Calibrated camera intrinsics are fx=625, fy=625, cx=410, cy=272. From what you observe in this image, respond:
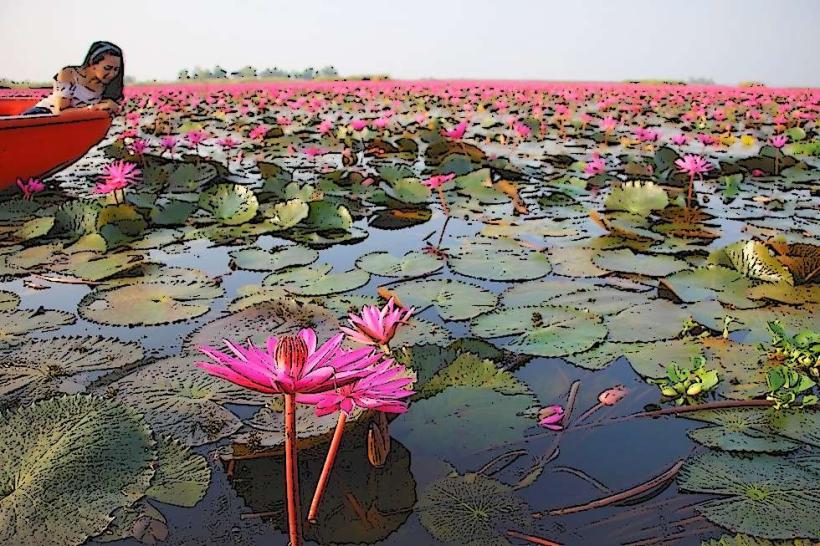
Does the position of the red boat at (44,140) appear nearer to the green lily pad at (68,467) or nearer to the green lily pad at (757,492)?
the green lily pad at (68,467)

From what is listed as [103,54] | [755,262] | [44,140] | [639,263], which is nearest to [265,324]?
[639,263]

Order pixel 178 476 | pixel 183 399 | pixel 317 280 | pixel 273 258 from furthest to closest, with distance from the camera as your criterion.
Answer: pixel 273 258, pixel 317 280, pixel 183 399, pixel 178 476

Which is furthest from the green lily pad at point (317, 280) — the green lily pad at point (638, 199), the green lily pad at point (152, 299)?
the green lily pad at point (638, 199)

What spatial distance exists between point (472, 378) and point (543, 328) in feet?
1.17

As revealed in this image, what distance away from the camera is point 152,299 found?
65.9 inches

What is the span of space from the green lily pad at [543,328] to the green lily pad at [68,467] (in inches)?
31.6

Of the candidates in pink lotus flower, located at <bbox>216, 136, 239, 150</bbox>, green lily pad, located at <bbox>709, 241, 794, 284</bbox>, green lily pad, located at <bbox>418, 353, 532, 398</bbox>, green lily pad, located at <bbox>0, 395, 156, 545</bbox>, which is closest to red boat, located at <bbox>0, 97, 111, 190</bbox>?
pink lotus flower, located at <bbox>216, 136, 239, 150</bbox>

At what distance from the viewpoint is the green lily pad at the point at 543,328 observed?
52.9 inches

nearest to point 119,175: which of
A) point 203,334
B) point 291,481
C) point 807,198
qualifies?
point 203,334

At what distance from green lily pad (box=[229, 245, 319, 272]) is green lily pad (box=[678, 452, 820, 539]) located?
1383 mm

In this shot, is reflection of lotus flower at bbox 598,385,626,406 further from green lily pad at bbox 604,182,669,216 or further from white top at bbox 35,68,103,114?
white top at bbox 35,68,103,114

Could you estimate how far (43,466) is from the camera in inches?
30.7

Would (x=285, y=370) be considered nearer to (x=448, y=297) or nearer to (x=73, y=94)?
(x=448, y=297)

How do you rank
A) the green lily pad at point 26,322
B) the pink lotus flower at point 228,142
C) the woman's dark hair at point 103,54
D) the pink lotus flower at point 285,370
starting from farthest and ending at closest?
the pink lotus flower at point 228,142 → the woman's dark hair at point 103,54 → the green lily pad at point 26,322 → the pink lotus flower at point 285,370
